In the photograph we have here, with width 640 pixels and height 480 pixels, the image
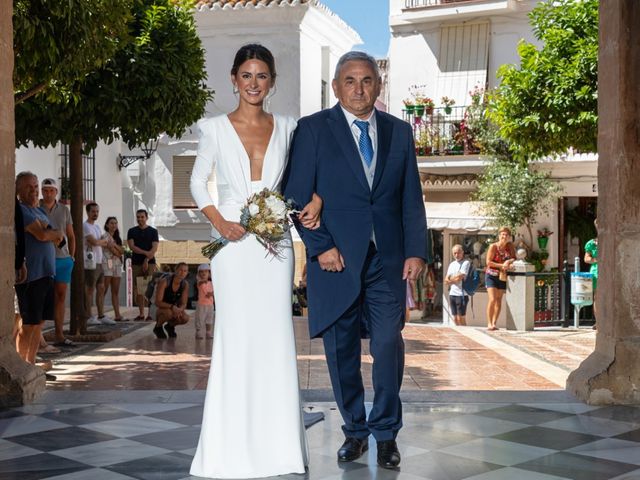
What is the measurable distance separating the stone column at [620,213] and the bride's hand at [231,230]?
3094 mm

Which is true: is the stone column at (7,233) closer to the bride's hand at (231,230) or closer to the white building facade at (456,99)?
the bride's hand at (231,230)

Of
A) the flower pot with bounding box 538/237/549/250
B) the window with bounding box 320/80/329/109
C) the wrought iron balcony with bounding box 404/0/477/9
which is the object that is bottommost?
the flower pot with bounding box 538/237/549/250

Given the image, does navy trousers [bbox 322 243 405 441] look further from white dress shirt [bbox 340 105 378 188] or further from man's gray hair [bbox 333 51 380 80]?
man's gray hair [bbox 333 51 380 80]

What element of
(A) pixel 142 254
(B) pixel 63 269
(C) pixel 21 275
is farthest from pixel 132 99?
(C) pixel 21 275

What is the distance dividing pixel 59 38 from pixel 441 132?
746 inches

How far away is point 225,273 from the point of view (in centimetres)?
500

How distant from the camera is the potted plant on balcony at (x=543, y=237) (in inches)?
989

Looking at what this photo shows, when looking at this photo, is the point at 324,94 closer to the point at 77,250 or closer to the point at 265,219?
the point at 77,250

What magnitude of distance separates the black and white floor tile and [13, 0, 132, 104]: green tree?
3335 mm

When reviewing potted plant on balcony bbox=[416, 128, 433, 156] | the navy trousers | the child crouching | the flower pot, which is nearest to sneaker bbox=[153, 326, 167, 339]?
the child crouching

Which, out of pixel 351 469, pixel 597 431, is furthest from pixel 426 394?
pixel 351 469

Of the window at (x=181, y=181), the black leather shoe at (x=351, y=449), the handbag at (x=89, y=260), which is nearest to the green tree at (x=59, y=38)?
the black leather shoe at (x=351, y=449)

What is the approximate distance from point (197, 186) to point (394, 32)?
2476 cm

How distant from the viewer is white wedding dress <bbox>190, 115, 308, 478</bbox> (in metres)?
4.91
